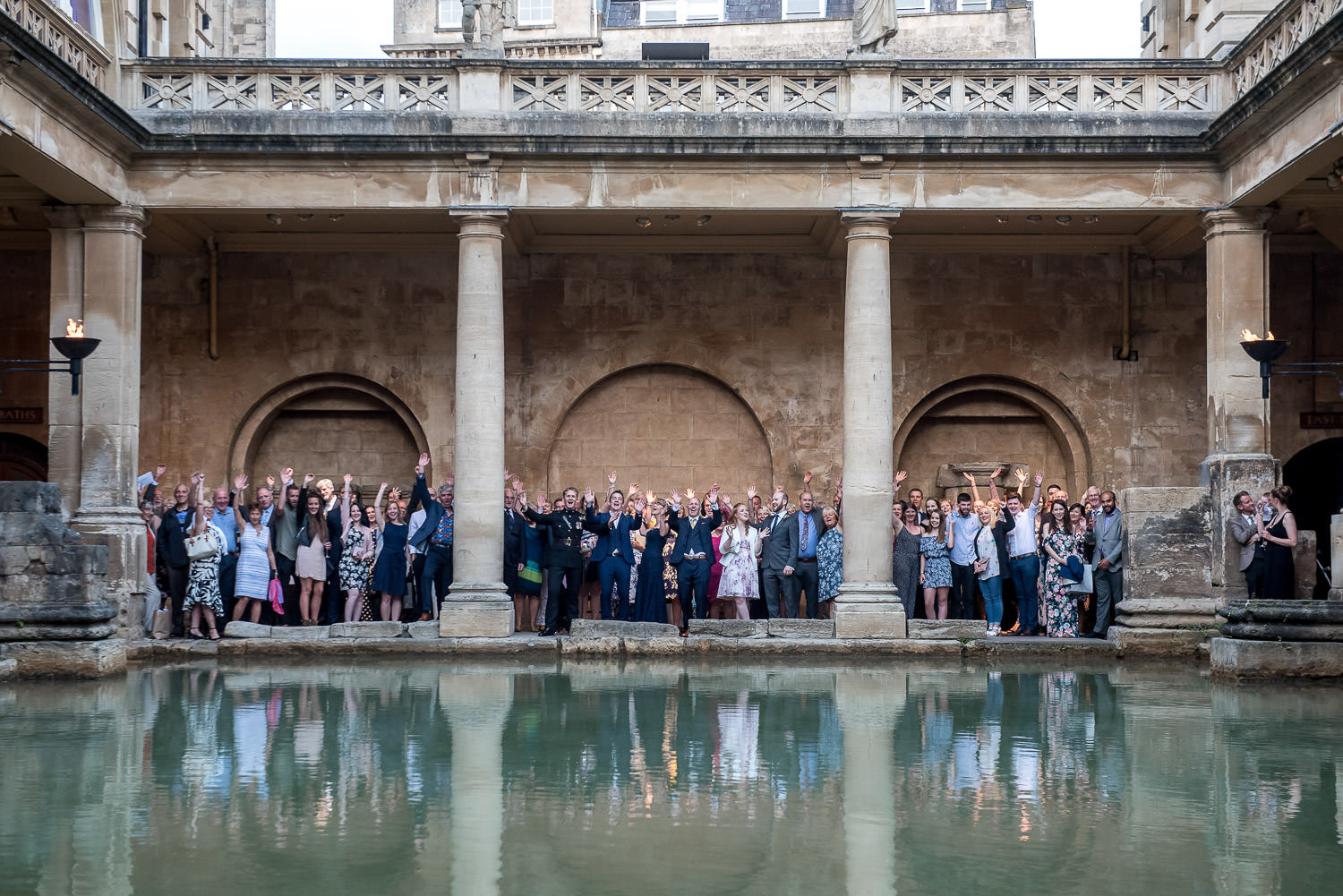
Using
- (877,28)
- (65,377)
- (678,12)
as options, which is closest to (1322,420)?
(877,28)

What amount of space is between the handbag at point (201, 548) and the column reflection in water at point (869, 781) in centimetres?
737

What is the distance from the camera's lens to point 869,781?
326 inches

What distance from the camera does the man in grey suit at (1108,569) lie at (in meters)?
16.8

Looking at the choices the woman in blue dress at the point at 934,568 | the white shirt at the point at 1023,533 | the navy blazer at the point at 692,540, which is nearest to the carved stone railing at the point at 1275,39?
the white shirt at the point at 1023,533

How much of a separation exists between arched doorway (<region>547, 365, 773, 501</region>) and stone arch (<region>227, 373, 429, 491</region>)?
2.32 m

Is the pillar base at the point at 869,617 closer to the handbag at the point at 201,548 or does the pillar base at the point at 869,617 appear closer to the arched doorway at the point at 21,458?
the handbag at the point at 201,548

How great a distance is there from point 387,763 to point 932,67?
11.9 m

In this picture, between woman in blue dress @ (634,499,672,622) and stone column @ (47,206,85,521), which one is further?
woman in blue dress @ (634,499,672,622)

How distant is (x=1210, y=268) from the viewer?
17.8 meters

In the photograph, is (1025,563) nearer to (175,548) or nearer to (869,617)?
(869,617)

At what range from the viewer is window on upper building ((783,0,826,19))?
1540 inches

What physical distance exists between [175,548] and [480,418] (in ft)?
12.1

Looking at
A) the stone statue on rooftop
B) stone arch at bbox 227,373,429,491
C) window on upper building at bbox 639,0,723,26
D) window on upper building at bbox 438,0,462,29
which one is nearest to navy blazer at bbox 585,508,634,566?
stone arch at bbox 227,373,429,491

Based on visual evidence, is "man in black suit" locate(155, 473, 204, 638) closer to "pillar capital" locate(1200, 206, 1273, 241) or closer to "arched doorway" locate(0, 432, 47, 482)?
"arched doorway" locate(0, 432, 47, 482)
